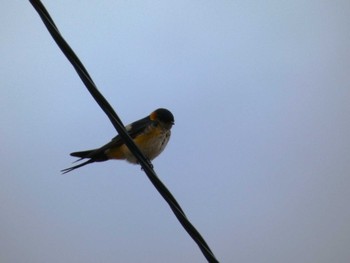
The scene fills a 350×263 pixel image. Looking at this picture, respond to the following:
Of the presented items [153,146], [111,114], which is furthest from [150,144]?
[111,114]

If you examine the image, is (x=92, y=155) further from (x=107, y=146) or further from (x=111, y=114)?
(x=111, y=114)

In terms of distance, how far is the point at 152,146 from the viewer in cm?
638

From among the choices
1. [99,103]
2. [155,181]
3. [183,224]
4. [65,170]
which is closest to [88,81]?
[99,103]

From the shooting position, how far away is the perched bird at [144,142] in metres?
6.39

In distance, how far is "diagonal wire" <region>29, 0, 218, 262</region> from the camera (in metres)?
2.36

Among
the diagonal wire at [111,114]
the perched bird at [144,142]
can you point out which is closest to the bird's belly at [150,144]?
the perched bird at [144,142]

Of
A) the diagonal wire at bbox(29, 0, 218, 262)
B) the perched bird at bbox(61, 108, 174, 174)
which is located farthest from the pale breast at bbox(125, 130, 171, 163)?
the diagonal wire at bbox(29, 0, 218, 262)

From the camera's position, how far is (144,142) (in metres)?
6.39

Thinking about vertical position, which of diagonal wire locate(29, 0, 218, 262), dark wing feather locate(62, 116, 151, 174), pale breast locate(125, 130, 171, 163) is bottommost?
diagonal wire locate(29, 0, 218, 262)

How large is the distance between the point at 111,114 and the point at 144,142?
371 centimetres

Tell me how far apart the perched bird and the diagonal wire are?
132 inches

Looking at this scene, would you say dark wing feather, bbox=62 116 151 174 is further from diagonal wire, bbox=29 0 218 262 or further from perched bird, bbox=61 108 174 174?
diagonal wire, bbox=29 0 218 262

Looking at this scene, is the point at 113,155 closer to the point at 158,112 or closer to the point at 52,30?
the point at 158,112

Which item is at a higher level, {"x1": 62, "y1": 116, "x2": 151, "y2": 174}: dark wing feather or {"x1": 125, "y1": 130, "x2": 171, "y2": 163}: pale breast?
{"x1": 62, "y1": 116, "x2": 151, "y2": 174}: dark wing feather
